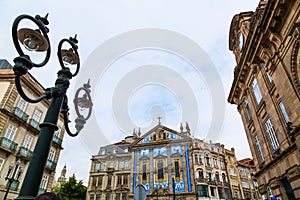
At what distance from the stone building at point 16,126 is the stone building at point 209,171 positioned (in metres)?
24.4

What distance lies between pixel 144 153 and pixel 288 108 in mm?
29252

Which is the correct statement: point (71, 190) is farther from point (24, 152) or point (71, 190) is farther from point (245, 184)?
point (245, 184)

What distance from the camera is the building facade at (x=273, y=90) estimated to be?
33.1ft

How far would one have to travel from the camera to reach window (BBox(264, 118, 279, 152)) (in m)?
13.3

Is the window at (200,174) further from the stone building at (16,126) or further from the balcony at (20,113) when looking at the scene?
the balcony at (20,113)

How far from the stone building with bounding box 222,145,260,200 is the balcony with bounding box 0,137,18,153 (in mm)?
37432

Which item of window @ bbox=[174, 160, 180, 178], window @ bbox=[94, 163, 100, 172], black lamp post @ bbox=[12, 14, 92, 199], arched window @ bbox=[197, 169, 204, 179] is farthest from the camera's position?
window @ bbox=[94, 163, 100, 172]

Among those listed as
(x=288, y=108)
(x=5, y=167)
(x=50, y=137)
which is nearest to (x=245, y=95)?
(x=288, y=108)

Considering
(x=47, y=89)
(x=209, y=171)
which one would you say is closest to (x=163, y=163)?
(x=209, y=171)

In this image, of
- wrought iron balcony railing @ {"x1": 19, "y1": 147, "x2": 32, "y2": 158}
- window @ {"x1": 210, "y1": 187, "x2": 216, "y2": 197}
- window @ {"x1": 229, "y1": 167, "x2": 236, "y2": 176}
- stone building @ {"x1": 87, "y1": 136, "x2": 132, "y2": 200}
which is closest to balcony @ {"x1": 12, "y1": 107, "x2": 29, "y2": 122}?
wrought iron balcony railing @ {"x1": 19, "y1": 147, "x2": 32, "y2": 158}

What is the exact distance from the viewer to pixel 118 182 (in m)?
36.6

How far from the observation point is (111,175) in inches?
1486

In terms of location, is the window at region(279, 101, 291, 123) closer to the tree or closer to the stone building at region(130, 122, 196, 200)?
the stone building at region(130, 122, 196, 200)

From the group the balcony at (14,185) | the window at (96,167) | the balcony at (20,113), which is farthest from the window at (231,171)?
the balcony at (20,113)
